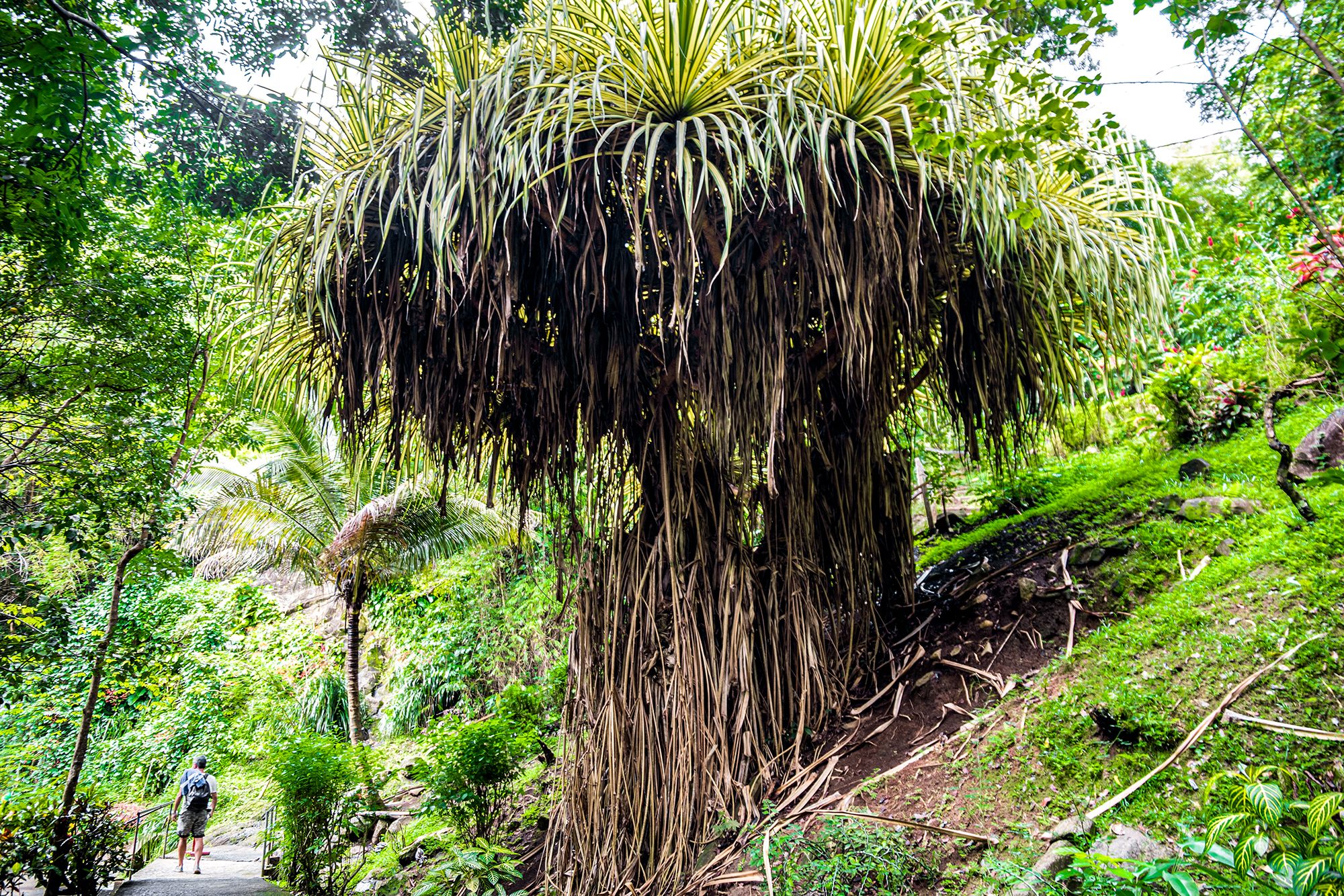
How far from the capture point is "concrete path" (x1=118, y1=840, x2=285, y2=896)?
4391mm

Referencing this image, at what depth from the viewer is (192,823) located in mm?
6090

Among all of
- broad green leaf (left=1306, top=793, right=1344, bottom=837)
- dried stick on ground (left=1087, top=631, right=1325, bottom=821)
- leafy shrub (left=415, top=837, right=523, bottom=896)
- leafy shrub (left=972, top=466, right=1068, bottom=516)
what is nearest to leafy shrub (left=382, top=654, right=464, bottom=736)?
leafy shrub (left=415, top=837, right=523, bottom=896)

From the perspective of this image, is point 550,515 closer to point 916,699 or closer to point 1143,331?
point 916,699

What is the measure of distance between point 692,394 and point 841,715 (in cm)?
141

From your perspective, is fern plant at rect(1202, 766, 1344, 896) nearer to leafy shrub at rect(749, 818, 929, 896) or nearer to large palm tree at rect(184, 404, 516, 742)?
leafy shrub at rect(749, 818, 929, 896)

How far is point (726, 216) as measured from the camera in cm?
187

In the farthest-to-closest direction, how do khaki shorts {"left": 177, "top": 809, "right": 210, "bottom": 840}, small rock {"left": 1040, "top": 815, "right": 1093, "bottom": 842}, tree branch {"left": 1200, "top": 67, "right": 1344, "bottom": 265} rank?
khaki shorts {"left": 177, "top": 809, "right": 210, "bottom": 840}
small rock {"left": 1040, "top": 815, "right": 1093, "bottom": 842}
tree branch {"left": 1200, "top": 67, "right": 1344, "bottom": 265}

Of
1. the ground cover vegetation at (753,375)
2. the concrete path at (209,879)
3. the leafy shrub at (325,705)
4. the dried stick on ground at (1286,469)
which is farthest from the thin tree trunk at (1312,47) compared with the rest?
the leafy shrub at (325,705)

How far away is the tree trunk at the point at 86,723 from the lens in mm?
3900

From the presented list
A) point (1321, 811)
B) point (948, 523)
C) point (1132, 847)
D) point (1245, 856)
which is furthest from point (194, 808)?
point (1321, 811)

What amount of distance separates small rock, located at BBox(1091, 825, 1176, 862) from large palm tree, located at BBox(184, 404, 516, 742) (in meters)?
6.23

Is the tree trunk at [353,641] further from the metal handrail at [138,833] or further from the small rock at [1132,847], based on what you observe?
the small rock at [1132,847]

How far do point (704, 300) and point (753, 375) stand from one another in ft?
0.95

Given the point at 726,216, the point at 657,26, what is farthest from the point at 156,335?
the point at 726,216
